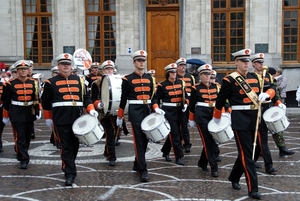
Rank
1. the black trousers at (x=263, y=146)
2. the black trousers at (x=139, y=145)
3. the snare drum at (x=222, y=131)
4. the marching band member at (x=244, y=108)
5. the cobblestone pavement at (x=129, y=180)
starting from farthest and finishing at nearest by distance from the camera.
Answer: the black trousers at (x=263, y=146) → the black trousers at (x=139, y=145) → the snare drum at (x=222, y=131) → the cobblestone pavement at (x=129, y=180) → the marching band member at (x=244, y=108)

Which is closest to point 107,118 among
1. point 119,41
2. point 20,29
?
point 119,41

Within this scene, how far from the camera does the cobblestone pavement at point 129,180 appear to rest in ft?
23.9

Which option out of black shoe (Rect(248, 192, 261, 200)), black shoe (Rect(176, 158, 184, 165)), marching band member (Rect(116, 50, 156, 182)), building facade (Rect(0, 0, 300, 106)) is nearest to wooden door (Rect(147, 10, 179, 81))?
building facade (Rect(0, 0, 300, 106))

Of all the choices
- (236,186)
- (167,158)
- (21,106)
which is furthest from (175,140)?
(21,106)

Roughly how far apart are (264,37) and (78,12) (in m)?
8.01

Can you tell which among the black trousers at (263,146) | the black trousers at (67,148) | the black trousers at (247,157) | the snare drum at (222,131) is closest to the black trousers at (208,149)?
the snare drum at (222,131)

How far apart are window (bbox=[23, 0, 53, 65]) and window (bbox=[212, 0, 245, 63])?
736 cm

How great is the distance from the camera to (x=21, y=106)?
9.62 m

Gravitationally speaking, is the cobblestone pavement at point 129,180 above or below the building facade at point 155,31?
below

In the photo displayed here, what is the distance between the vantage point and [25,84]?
9.80 meters

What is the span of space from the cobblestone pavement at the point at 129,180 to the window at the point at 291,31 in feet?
33.6

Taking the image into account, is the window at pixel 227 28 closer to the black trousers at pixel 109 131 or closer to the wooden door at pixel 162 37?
the wooden door at pixel 162 37

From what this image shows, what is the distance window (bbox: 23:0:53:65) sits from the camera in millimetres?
22141

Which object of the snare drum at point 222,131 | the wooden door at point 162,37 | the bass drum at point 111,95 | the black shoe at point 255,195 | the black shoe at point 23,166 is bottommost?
the black shoe at point 23,166
